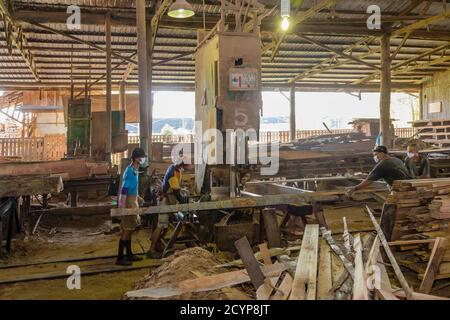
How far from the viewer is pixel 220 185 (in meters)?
6.31

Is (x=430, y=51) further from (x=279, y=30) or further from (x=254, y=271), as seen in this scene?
(x=254, y=271)

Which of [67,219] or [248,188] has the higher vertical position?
[248,188]

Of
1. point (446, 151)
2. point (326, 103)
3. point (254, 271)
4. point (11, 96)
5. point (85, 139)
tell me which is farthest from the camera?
point (326, 103)

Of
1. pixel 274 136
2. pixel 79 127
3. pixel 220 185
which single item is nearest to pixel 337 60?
pixel 274 136

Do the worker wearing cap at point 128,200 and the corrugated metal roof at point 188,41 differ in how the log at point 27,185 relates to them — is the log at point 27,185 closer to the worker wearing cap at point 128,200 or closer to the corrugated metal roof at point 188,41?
the worker wearing cap at point 128,200

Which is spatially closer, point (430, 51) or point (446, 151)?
point (446, 151)

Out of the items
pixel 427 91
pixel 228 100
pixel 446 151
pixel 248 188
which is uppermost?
pixel 427 91

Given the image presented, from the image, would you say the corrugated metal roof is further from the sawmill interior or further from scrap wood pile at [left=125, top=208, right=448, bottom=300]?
scrap wood pile at [left=125, top=208, right=448, bottom=300]

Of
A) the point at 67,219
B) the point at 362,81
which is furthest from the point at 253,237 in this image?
the point at 362,81

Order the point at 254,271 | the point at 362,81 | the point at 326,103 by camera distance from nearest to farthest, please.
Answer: the point at 254,271, the point at 362,81, the point at 326,103

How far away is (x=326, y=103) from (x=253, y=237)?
33.3 meters

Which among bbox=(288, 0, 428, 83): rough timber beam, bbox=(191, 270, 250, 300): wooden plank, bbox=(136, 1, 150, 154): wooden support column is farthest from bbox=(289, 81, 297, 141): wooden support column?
bbox=(191, 270, 250, 300): wooden plank

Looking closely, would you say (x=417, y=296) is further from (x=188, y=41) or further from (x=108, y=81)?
(x=188, y=41)

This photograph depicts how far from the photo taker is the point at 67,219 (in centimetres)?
856
